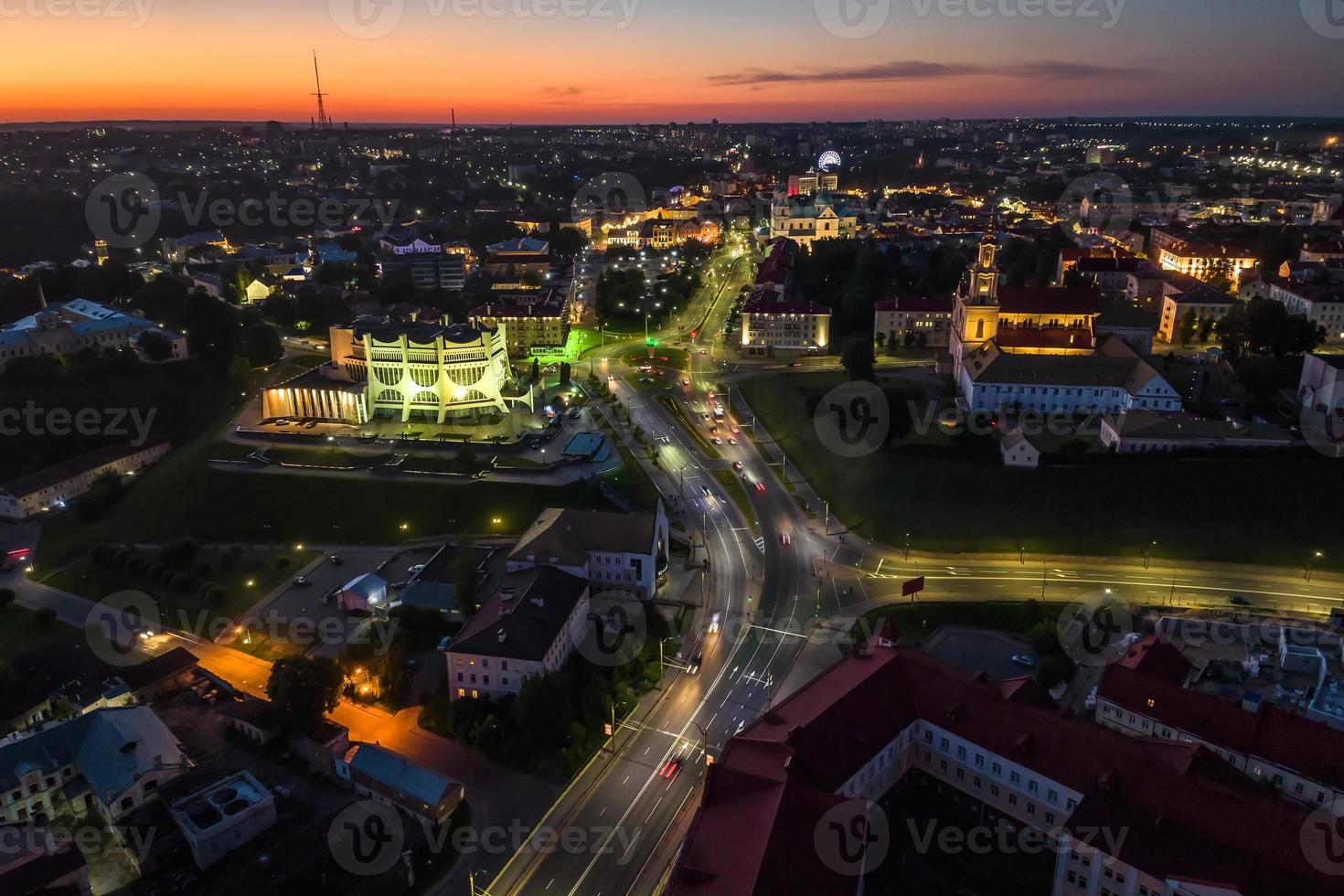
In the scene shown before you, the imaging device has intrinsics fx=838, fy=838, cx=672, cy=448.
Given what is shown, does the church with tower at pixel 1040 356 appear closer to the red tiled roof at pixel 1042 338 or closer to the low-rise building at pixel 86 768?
the red tiled roof at pixel 1042 338

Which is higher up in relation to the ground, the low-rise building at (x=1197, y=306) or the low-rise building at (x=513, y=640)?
the low-rise building at (x=1197, y=306)

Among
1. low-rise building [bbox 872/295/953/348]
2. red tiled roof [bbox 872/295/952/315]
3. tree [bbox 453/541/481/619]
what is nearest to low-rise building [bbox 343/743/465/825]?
tree [bbox 453/541/481/619]

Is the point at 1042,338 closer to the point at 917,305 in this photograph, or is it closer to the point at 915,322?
the point at 915,322

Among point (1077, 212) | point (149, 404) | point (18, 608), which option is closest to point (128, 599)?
point (18, 608)

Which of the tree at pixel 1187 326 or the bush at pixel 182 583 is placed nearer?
the bush at pixel 182 583

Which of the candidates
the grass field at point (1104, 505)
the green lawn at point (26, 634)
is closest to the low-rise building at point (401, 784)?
the green lawn at point (26, 634)
